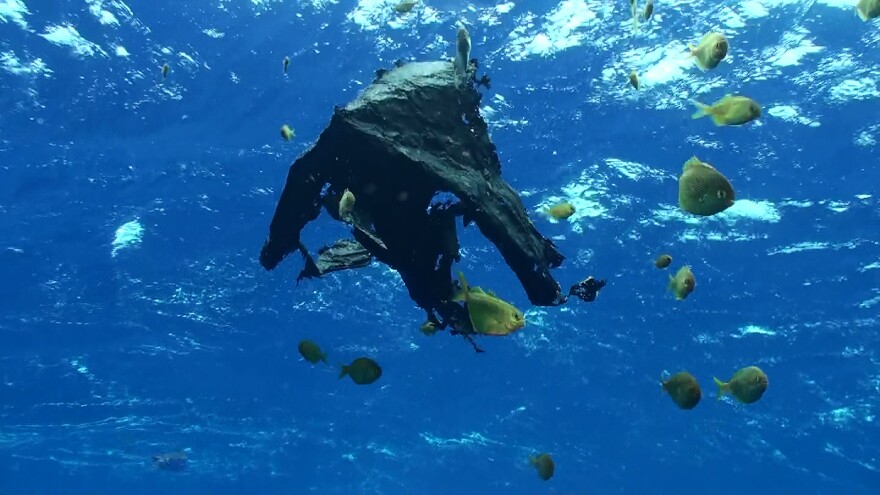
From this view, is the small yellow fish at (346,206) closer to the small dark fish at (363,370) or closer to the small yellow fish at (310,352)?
the small dark fish at (363,370)

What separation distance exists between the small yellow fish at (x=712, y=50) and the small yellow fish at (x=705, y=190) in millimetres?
1568

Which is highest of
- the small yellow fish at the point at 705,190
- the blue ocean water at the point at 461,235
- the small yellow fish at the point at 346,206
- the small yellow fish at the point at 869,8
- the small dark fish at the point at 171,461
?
the small dark fish at the point at 171,461

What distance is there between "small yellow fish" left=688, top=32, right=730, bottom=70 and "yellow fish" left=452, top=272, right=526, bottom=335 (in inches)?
139

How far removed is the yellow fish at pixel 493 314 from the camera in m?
5.11

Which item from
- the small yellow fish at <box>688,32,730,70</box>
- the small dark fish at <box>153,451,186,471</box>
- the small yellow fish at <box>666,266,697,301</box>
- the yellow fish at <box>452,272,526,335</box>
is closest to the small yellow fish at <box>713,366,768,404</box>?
the small yellow fish at <box>666,266,697,301</box>

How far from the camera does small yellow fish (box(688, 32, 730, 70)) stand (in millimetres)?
6246

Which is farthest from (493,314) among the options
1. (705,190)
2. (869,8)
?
(869,8)

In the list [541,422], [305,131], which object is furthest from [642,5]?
[541,422]

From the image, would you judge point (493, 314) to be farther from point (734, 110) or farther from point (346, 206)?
point (734, 110)

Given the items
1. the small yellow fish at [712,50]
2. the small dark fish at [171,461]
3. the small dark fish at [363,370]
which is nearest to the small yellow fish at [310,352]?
the small dark fish at [363,370]

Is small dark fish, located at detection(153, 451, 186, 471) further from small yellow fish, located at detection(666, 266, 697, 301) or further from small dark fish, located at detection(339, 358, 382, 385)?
small yellow fish, located at detection(666, 266, 697, 301)

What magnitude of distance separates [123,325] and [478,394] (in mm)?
16341

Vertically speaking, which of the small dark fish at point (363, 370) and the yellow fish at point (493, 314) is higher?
the small dark fish at point (363, 370)

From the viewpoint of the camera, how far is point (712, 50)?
6316mm
